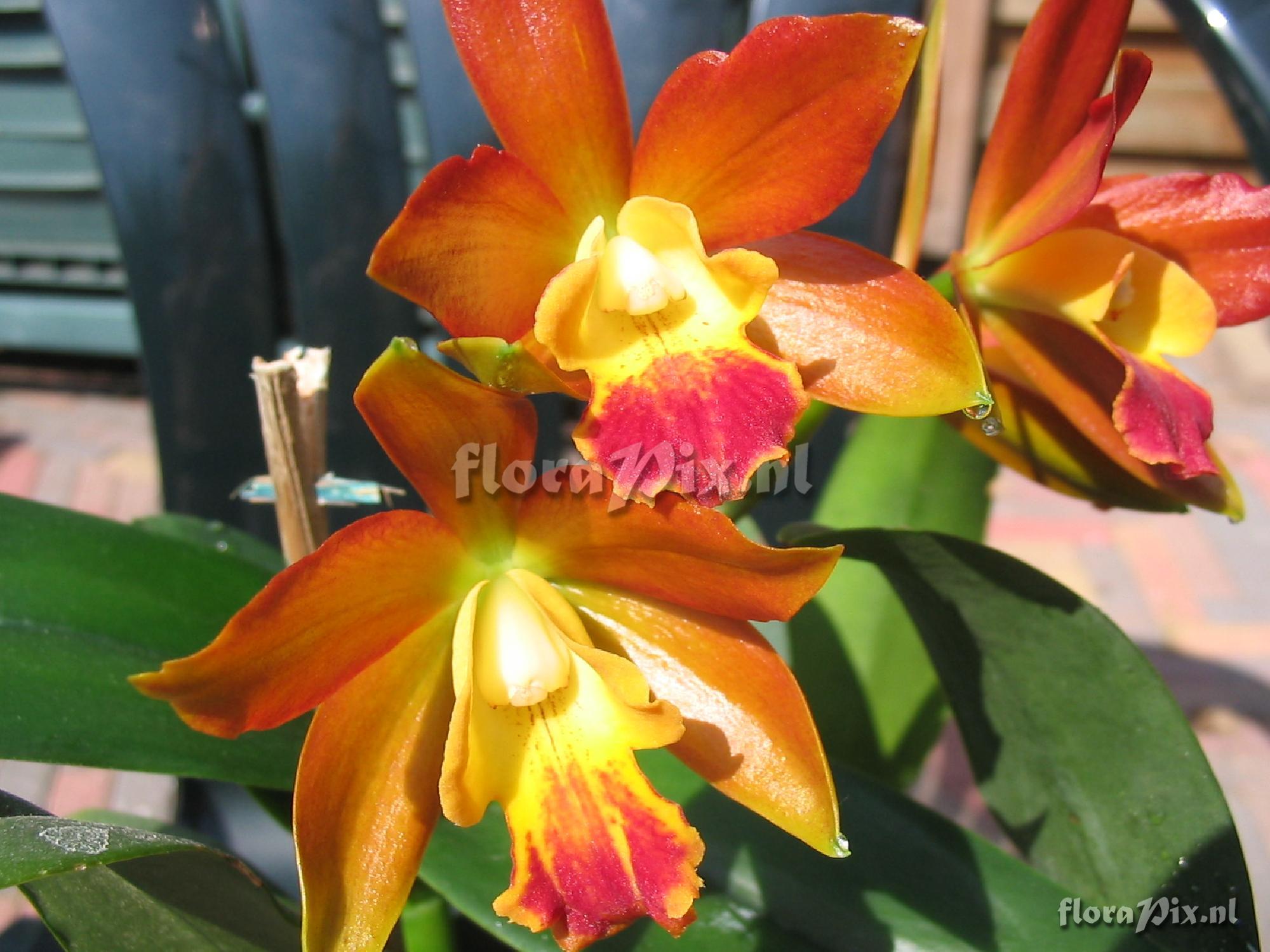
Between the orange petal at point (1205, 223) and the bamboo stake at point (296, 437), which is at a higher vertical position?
the orange petal at point (1205, 223)

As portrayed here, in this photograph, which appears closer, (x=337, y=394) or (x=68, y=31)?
(x=68, y=31)

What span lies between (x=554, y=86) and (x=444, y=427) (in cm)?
21

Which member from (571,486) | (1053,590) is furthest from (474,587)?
(1053,590)

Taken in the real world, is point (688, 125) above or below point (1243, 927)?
above

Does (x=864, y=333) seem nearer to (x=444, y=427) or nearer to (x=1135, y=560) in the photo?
(x=444, y=427)

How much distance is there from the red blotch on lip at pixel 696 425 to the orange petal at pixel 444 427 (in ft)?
0.14

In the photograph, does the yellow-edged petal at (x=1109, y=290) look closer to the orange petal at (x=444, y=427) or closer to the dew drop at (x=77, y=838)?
the orange petal at (x=444, y=427)

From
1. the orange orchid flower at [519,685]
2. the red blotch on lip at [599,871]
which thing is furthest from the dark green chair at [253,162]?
the red blotch on lip at [599,871]

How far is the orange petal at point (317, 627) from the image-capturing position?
48 cm

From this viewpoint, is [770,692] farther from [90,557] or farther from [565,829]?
[90,557]

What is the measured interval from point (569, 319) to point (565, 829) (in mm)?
289

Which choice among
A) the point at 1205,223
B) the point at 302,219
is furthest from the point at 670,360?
the point at 302,219

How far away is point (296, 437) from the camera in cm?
70

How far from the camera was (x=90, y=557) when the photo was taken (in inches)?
28.9
